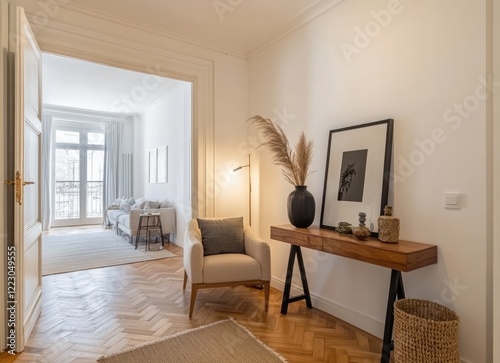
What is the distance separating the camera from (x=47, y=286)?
132 inches

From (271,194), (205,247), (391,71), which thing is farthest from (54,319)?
(391,71)

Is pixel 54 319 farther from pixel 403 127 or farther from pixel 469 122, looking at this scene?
pixel 469 122

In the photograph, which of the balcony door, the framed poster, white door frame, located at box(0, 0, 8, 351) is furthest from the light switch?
the balcony door

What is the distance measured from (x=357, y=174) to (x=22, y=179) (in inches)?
100

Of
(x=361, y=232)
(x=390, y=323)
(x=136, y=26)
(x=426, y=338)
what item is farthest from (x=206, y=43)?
(x=426, y=338)

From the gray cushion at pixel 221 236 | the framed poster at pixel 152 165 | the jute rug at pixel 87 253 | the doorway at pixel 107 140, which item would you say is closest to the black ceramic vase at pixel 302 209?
the gray cushion at pixel 221 236

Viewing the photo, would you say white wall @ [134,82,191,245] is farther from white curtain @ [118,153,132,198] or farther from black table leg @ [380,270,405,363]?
black table leg @ [380,270,405,363]

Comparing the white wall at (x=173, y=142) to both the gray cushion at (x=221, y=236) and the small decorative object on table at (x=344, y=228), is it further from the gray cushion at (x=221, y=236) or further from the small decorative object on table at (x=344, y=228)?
the small decorative object on table at (x=344, y=228)

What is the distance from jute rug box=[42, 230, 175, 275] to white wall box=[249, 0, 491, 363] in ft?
9.41

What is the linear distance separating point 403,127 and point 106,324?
9.44 feet

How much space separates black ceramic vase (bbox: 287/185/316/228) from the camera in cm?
261

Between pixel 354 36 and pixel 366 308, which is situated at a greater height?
pixel 354 36

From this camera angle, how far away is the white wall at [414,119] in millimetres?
1780

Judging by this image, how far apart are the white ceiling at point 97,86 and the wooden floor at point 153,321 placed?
3.29m
